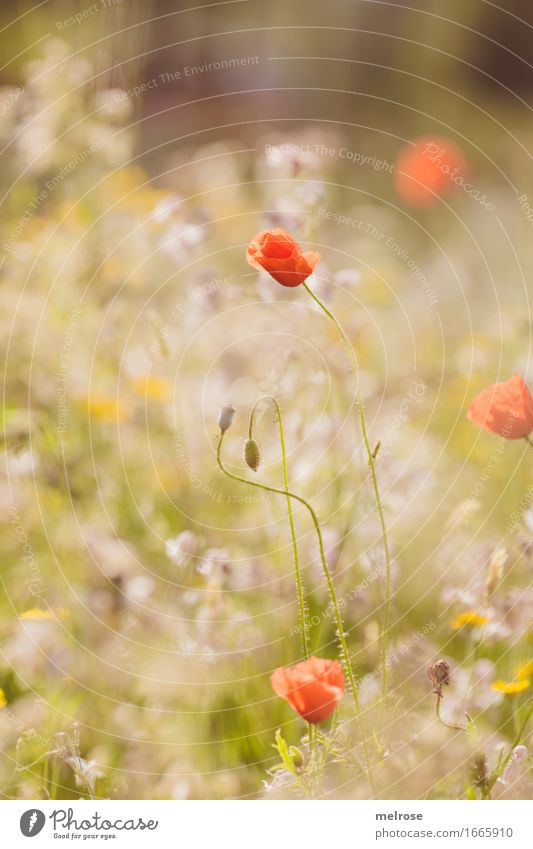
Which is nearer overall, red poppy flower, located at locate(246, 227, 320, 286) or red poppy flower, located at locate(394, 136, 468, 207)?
red poppy flower, located at locate(246, 227, 320, 286)

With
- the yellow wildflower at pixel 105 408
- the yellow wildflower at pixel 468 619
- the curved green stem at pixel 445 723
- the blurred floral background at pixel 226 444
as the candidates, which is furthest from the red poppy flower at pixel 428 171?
the curved green stem at pixel 445 723

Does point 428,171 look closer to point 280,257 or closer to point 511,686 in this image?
point 280,257

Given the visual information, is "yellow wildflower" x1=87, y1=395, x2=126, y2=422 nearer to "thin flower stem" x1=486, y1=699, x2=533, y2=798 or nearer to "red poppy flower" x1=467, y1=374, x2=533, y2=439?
"red poppy flower" x1=467, y1=374, x2=533, y2=439

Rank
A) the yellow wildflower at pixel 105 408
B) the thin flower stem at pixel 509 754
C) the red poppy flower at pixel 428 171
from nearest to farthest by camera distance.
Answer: the thin flower stem at pixel 509 754 < the yellow wildflower at pixel 105 408 < the red poppy flower at pixel 428 171

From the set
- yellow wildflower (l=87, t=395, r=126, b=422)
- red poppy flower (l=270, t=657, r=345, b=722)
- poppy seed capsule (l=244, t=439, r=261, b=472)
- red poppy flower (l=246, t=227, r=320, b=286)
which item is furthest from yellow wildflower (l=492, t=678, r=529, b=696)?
yellow wildflower (l=87, t=395, r=126, b=422)

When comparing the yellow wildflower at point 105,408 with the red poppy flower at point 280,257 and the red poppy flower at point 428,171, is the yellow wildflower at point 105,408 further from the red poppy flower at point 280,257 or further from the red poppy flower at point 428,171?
the red poppy flower at point 428,171

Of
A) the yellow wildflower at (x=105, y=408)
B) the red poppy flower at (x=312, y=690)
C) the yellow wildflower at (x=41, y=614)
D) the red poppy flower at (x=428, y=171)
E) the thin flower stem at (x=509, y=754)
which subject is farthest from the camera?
the red poppy flower at (x=428, y=171)

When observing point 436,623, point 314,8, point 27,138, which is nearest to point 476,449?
point 436,623
